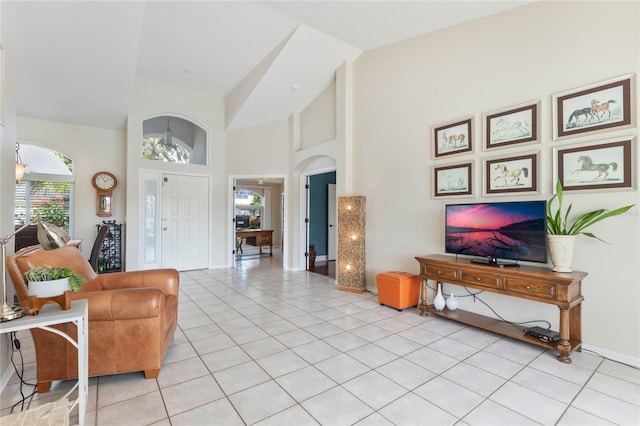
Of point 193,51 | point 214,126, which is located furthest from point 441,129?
point 214,126

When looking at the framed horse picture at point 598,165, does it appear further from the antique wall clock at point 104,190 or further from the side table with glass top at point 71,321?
the antique wall clock at point 104,190

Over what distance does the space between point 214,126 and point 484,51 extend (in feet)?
17.0

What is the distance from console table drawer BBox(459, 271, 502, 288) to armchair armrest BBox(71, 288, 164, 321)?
286 cm

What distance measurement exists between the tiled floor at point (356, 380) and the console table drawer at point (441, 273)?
521mm

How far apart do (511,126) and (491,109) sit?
1.04 ft

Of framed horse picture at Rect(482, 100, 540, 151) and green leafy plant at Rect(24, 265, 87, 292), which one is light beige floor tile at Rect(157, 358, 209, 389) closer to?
green leafy plant at Rect(24, 265, 87, 292)

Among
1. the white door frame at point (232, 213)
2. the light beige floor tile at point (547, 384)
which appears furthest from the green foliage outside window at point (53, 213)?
the light beige floor tile at point (547, 384)

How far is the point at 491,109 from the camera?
331 cm

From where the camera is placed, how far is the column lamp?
15.3ft

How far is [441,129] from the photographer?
374 cm

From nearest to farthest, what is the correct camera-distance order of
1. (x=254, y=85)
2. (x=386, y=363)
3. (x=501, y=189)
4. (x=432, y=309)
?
1. (x=386, y=363)
2. (x=501, y=189)
3. (x=432, y=309)
4. (x=254, y=85)

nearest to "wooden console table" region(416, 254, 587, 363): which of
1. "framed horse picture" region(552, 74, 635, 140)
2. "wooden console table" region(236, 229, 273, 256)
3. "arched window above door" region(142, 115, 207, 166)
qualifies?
"framed horse picture" region(552, 74, 635, 140)

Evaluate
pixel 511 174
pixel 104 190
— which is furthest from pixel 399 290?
pixel 104 190

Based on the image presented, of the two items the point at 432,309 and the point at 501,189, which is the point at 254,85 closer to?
the point at 501,189
